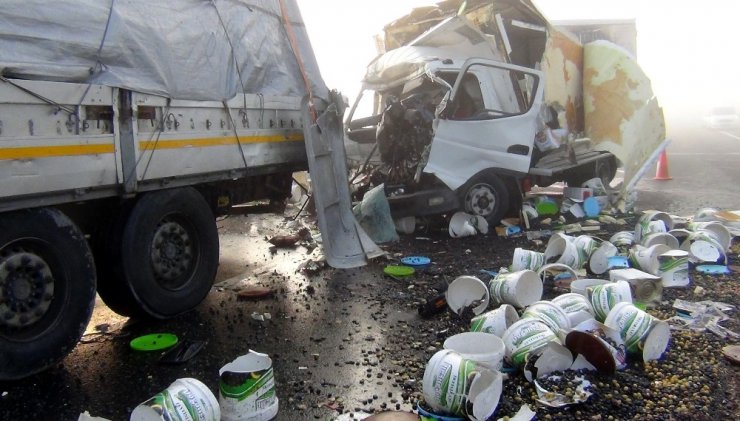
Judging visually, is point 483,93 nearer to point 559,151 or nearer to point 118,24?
point 559,151

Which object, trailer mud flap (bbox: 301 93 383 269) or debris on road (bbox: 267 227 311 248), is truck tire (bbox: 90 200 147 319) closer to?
trailer mud flap (bbox: 301 93 383 269)

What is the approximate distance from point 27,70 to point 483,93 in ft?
18.6

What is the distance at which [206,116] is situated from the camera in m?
4.48

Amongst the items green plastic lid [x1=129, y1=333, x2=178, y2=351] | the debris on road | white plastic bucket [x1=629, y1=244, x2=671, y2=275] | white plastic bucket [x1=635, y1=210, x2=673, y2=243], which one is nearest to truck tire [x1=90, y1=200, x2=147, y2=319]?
green plastic lid [x1=129, y1=333, x2=178, y2=351]

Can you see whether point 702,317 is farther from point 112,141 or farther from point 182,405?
point 112,141

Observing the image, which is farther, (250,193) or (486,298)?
(250,193)

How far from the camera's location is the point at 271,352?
12.6ft

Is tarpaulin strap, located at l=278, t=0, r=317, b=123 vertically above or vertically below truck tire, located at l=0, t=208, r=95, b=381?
above

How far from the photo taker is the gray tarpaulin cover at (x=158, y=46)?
10.8 feet

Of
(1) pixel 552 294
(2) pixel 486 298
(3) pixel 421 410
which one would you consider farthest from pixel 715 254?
(3) pixel 421 410

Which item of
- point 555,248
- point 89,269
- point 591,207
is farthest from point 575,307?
point 591,207

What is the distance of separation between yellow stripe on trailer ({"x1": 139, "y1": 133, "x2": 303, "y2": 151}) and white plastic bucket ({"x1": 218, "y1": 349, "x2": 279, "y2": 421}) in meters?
1.88

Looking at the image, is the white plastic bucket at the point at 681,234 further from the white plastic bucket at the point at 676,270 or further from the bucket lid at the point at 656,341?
the bucket lid at the point at 656,341

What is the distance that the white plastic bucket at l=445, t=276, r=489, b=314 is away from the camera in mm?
4320
